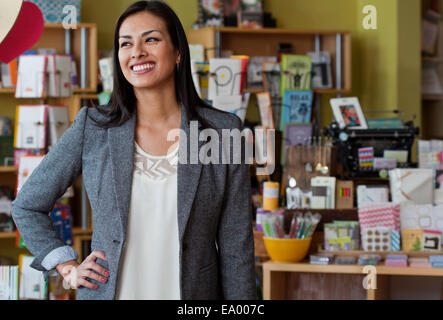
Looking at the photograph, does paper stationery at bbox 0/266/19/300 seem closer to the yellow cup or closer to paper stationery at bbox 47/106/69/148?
the yellow cup

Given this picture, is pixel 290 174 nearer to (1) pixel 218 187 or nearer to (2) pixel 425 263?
(2) pixel 425 263

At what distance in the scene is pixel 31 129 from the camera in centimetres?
445

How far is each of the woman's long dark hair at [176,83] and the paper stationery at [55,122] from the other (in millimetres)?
3038

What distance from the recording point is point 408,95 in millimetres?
4918

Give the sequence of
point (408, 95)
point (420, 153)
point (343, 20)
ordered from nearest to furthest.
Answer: point (420, 153) → point (408, 95) → point (343, 20)

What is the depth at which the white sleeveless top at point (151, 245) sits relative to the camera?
1425 millimetres

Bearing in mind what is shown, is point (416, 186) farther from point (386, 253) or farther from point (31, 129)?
point (31, 129)

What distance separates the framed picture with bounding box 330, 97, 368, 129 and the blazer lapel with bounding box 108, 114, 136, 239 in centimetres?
228

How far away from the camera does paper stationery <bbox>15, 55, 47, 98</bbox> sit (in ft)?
14.8

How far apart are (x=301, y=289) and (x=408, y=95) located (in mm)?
2174

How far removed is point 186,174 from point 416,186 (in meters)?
2.08
